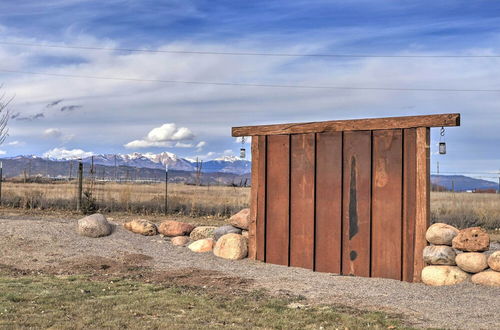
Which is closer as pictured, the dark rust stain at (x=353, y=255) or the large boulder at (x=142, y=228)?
the dark rust stain at (x=353, y=255)

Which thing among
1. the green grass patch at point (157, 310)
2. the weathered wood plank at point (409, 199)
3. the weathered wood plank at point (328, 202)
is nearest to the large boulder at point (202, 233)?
the weathered wood plank at point (328, 202)

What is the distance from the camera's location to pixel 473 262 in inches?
401

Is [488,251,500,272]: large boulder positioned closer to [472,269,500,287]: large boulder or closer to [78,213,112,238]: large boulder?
[472,269,500,287]: large boulder

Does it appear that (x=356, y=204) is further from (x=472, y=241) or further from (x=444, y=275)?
(x=472, y=241)

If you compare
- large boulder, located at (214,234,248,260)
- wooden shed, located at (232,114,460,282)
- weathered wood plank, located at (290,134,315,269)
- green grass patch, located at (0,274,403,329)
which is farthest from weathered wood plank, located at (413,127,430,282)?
large boulder, located at (214,234,248,260)

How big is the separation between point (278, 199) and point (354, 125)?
2333 mm

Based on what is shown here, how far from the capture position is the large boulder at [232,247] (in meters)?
13.0

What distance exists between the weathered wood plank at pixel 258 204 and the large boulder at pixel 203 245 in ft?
3.20

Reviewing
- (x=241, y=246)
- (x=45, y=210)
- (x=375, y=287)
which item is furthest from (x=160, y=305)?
(x=45, y=210)

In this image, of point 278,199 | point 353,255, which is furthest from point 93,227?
point 353,255

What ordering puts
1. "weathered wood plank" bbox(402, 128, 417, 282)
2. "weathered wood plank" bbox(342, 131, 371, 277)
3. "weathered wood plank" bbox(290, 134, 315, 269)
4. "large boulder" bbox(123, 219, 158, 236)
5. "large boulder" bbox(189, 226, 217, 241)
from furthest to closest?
"large boulder" bbox(123, 219, 158, 236), "large boulder" bbox(189, 226, 217, 241), "weathered wood plank" bbox(290, 134, 315, 269), "weathered wood plank" bbox(342, 131, 371, 277), "weathered wood plank" bbox(402, 128, 417, 282)

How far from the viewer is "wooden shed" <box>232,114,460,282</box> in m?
10.8

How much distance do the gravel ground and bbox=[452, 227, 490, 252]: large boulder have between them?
62 centimetres

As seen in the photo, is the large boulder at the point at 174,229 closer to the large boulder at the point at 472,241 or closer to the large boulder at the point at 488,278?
the large boulder at the point at 472,241
